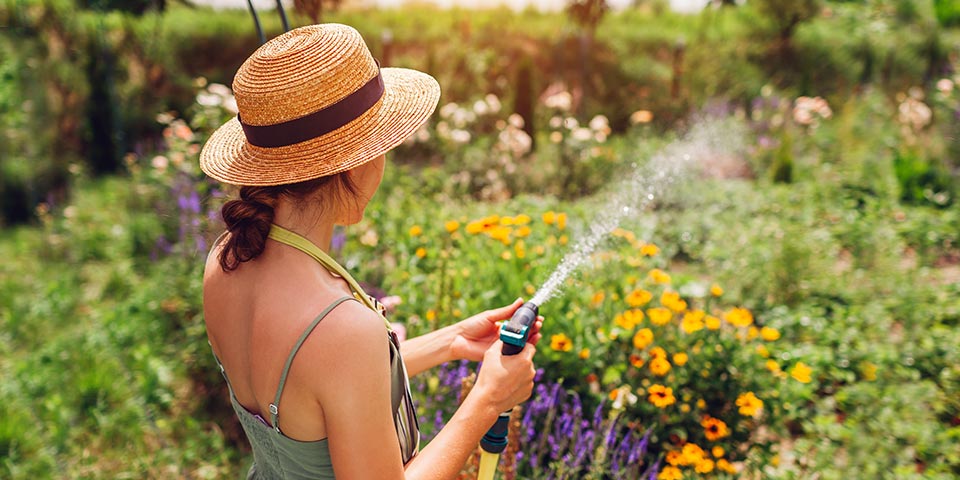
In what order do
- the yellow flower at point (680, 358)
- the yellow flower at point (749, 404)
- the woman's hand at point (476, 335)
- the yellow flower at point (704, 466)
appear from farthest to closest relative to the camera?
the yellow flower at point (680, 358)
the yellow flower at point (749, 404)
the yellow flower at point (704, 466)
the woman's hand at point (476, 335)

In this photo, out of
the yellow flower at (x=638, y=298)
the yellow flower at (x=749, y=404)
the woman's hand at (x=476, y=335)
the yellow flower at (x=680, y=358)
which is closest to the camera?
the woman's hand at (x=476, y=335)

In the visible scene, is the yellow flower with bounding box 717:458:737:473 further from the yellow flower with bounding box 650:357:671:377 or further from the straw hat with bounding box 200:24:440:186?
the straw hat with bounding box 200:24:440:186

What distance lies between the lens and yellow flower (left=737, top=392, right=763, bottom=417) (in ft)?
8.30

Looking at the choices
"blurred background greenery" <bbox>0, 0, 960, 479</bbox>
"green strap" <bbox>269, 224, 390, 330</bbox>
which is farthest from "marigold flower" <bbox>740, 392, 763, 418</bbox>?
"green strap" <bbox>269, 224, 390, 330</bbox>

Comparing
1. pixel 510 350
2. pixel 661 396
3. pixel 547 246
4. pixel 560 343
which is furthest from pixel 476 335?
pixel 547 246

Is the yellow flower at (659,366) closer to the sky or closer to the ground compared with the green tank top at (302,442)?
closer to the ground

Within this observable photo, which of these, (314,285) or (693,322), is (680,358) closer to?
(693,322)

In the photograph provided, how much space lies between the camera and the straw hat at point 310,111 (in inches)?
48.1

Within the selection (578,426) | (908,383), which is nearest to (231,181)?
(578,426)

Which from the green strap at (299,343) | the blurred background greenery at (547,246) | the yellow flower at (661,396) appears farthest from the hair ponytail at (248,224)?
the yellow flower at (661,396)

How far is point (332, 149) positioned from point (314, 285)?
26 cm

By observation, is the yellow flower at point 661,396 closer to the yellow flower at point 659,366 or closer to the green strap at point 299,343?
the yellow flower at point 659,366

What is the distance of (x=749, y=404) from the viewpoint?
8.38ft

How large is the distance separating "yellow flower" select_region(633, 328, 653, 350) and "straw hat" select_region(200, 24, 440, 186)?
1623mm
